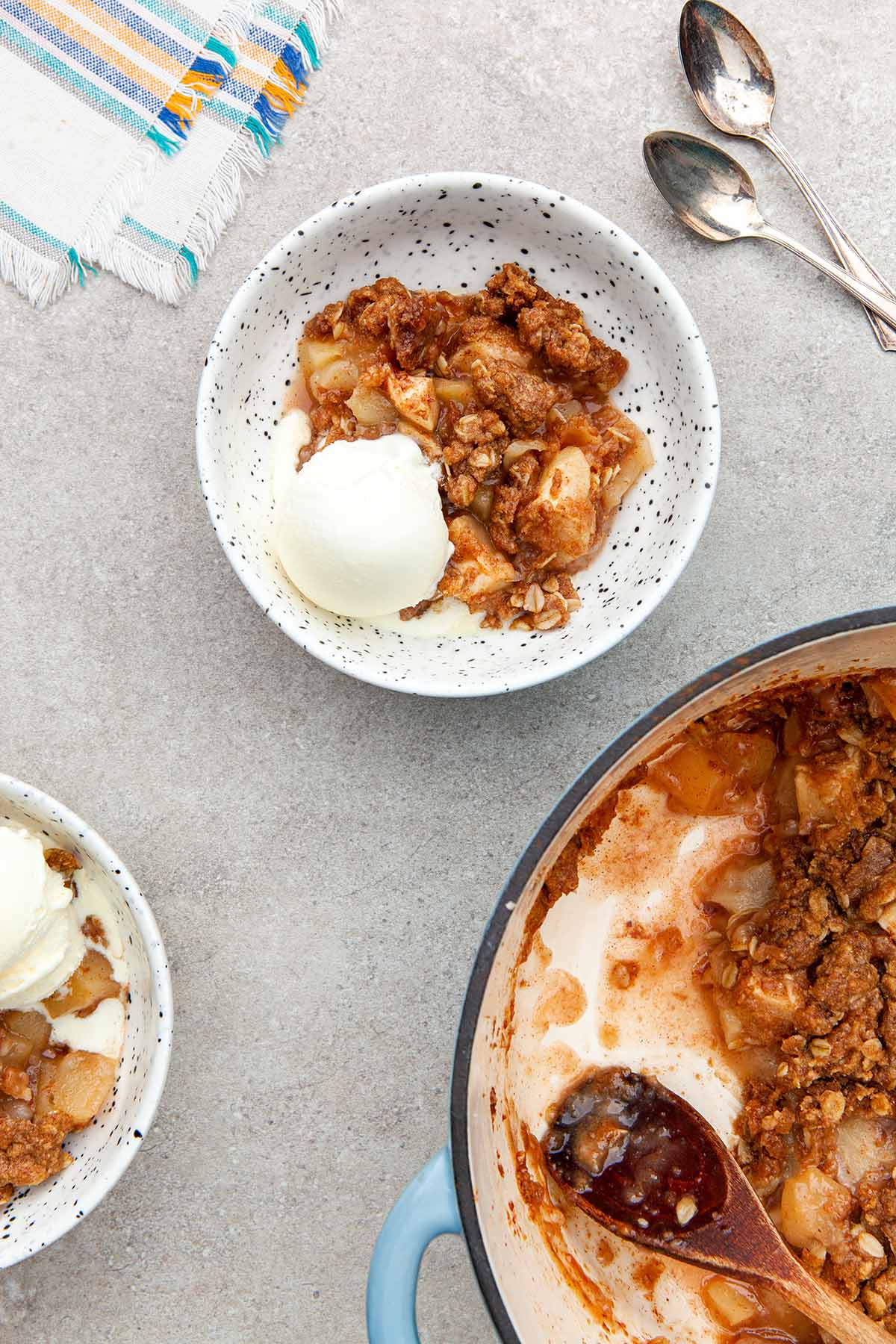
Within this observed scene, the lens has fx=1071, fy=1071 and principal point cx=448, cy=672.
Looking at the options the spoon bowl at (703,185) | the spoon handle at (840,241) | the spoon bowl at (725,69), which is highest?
the spoon bowl at (725,69)

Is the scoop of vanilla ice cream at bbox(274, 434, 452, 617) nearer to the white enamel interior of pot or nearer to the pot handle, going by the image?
the white enamel interior of pot

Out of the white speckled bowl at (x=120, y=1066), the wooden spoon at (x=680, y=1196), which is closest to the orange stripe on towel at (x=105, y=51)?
the white speckled bowl at (x=120, y=1066)

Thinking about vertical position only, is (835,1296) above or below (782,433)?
below

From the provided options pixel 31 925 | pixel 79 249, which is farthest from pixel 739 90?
pixel 31 925

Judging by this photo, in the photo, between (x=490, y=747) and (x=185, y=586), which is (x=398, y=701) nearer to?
(x=490, y=747)

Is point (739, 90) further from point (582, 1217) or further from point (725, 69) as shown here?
point (582, 1217)

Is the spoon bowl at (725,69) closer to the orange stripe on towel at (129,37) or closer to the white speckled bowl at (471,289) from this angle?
the white speckled bowl at (471,289)

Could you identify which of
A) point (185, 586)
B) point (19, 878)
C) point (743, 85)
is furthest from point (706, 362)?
point (19, 878)
